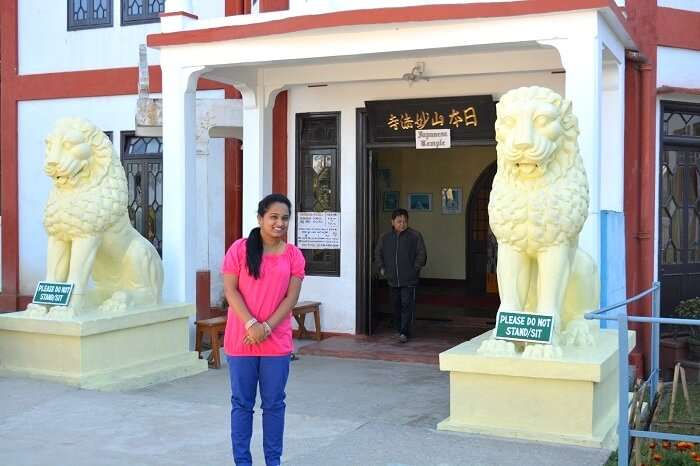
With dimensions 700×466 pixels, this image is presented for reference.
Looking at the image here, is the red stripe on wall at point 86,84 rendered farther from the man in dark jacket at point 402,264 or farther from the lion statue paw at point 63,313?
the lion statue paw at point 63,313

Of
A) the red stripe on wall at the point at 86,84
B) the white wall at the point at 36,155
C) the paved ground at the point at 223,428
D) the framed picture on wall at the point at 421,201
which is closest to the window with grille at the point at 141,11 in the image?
the red stripe on wall at the point at 86,84

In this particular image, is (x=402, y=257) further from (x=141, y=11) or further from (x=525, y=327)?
(x=141, y=11)

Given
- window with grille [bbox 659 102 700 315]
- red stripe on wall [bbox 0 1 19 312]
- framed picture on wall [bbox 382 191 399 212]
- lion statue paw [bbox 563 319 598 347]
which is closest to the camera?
lion statue paw [bbox 563 319 598 347]

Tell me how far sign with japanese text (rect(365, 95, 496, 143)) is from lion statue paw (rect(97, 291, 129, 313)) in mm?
3655

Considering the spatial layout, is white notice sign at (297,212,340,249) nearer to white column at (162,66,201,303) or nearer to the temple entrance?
white column at (162,66,201,303)

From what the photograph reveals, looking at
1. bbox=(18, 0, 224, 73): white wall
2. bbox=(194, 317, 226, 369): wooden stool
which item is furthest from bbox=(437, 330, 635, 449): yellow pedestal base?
bbox=(18, 0, 224, 73): white wall

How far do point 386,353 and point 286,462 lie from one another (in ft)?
13.7

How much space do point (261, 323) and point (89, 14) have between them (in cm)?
887

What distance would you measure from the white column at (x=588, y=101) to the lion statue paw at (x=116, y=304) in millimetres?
4048

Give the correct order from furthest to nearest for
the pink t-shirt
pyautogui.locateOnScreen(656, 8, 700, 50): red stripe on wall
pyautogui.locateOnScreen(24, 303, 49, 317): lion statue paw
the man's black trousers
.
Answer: the man's black trousers
pyautogui.locateOnScreen(656, 8, 700, 50): red stripe on wall
pyautogui.locateOnScreen(24, 303, 49, 317): lion statue paw
the pink t-shirt

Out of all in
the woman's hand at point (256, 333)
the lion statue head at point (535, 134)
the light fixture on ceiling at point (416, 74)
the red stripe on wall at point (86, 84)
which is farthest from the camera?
the red stripe on wall at point (86, 84)

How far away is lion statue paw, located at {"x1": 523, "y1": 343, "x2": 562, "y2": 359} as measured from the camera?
233 inches

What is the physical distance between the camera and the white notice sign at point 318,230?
35.2 ft

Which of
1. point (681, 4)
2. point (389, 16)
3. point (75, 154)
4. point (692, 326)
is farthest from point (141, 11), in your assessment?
point (692, 326)
